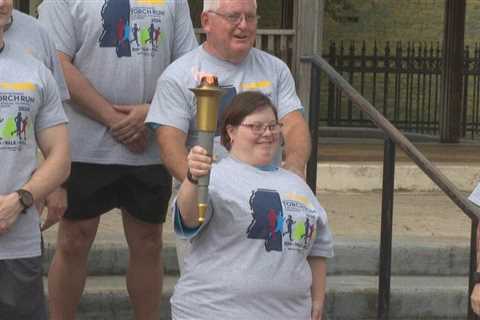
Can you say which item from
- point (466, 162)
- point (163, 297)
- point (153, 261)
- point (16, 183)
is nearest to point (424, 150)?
point (466, 162)

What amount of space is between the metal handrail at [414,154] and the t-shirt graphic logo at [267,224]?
4.99ft

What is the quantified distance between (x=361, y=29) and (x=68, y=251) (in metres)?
15.5

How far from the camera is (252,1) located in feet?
15.5

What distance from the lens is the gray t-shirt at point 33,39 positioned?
4660 millimetres

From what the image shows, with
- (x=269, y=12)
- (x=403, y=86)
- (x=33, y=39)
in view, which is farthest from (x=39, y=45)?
(x=403, y=86)

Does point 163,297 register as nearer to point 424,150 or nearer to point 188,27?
point 188,27

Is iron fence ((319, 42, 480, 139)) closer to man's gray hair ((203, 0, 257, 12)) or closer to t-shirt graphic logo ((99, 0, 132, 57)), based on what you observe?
t-shirt graphic logo ((99, 0, 132, 57))

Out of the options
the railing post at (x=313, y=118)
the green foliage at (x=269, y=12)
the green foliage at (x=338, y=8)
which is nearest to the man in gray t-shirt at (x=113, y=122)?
the railing post at (x=313, y=118)

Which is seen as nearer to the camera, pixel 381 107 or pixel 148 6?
pixel 148 6

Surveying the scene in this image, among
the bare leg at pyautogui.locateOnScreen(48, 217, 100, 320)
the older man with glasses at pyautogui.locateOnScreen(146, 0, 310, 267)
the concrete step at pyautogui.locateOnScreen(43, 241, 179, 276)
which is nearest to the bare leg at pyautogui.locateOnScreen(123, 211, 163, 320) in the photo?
the bare leg at pyautogui.locateOnScreen(48, 217, 100, 320)

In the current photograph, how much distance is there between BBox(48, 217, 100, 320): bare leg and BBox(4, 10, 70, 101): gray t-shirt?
0.85 m

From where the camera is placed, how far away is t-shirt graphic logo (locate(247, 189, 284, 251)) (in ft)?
13.4

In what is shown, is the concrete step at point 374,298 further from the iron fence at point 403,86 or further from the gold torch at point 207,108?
the iron fence at point 403,86

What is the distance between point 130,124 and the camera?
5.31 metres
